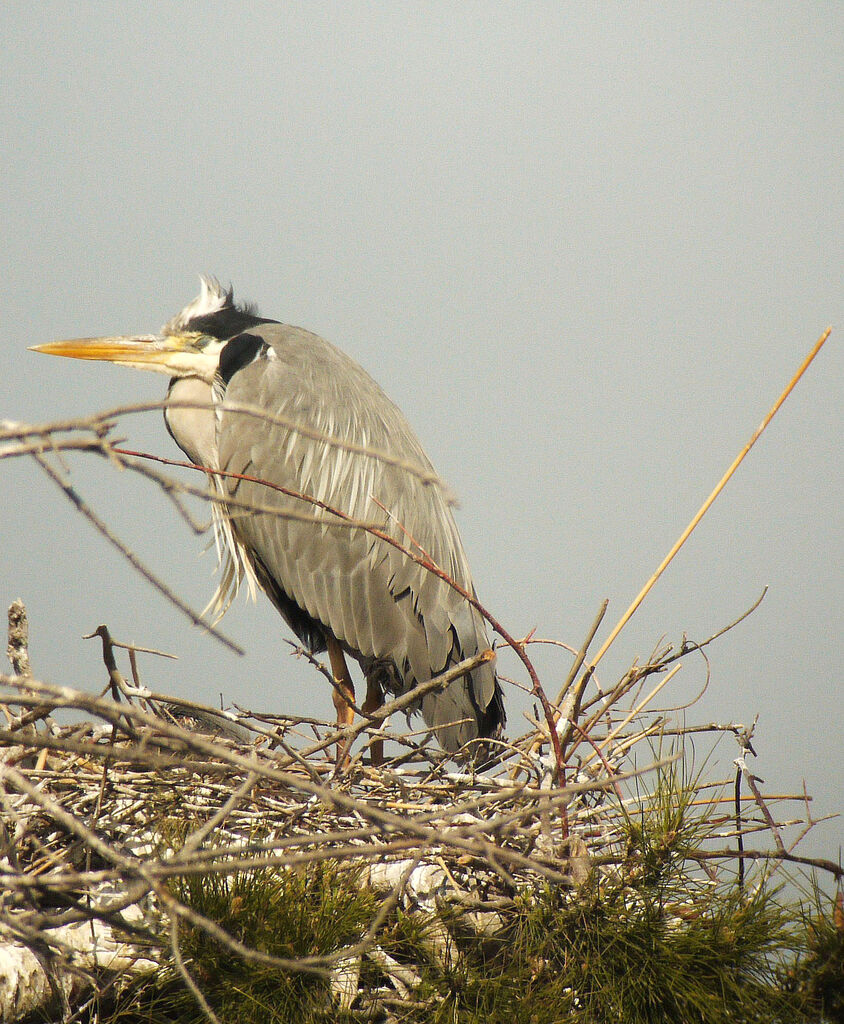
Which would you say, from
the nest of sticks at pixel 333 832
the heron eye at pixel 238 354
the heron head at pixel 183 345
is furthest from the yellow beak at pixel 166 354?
the nest of sticks at pixel 333 832

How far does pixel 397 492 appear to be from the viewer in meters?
Result: 3.41

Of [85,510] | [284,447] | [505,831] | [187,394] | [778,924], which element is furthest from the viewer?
[187,394]

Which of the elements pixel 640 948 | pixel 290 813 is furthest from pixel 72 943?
pixel 640 948

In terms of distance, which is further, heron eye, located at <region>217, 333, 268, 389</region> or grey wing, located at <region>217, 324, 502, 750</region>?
heron eye, located at <region>217, 333, 268, 389</region>

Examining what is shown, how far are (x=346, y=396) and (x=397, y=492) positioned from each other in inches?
15.4

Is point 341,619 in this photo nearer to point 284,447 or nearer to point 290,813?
point 284,447

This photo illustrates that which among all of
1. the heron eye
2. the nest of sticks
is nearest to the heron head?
the heron eye

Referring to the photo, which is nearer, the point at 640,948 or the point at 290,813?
the point at 640,948

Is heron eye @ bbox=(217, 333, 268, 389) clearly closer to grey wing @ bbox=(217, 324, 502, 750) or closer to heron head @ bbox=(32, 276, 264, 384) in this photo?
grey wing @ bbox=(217, 324, 502, 750)

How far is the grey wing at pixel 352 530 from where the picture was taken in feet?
10.2

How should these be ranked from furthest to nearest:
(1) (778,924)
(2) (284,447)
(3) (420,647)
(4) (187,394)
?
1. (4) (187,394)
2. (2) (284,447)
3. (3) (420,647)
4. (1) (778,924)

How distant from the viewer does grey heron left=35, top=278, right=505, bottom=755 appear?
10.2ft

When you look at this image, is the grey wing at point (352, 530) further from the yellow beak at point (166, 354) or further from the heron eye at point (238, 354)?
the yellow beak at point (166, 354)

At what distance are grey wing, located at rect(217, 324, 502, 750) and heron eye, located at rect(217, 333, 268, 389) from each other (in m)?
0.04
